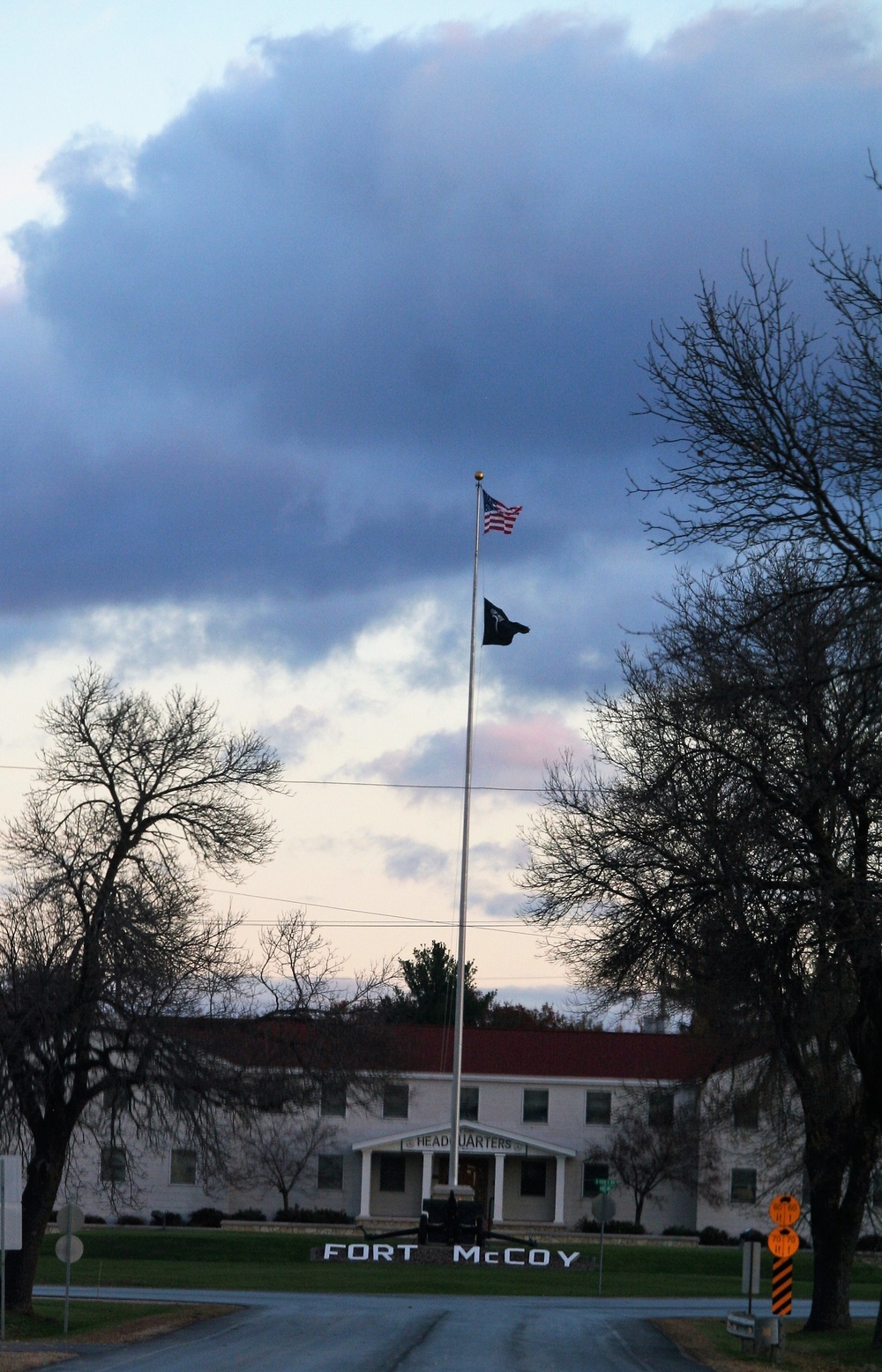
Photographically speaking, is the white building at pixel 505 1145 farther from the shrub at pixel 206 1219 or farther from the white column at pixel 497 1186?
the shrub at pixel 206 1219

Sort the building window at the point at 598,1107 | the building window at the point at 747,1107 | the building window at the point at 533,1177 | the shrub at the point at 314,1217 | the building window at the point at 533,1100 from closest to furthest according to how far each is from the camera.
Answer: the building window at the point at 747,1107 < the shrub at the point at 314,1217 < the building window at the point at 533,1177 < the building window at the point at 598,1107 < the building window at the point at 533,1100

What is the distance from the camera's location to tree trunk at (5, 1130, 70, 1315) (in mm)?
25875

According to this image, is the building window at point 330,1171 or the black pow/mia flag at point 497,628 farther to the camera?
the building window at point 330,1171

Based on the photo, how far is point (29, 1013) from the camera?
23.3 metres

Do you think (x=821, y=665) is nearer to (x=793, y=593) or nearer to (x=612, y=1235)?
(x=793, y=593)

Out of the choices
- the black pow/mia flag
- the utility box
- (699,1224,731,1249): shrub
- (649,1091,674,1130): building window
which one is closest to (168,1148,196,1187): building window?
(649,1091,674,1130): building window

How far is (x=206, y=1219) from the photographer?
61.3m

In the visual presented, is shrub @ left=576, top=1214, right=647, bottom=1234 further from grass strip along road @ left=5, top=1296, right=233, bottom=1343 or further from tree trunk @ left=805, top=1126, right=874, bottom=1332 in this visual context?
tree trunk @ left=805, top=1126, right=874, bottom=1332

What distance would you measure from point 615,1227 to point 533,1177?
5.97m

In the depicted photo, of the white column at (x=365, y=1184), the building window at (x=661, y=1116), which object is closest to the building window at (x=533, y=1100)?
the building window at (x=661, y=1116)

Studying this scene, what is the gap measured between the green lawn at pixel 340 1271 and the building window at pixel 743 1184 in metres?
6.11

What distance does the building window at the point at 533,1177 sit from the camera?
216ft

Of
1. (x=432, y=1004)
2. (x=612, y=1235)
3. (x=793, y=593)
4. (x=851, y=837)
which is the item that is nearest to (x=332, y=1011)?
(x=851, y=837)

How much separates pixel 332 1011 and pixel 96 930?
4139mm
